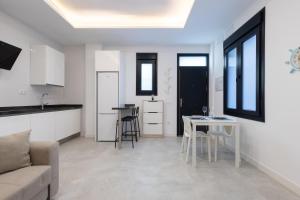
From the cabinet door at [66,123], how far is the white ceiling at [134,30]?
1.97 metres

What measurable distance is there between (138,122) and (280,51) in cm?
403

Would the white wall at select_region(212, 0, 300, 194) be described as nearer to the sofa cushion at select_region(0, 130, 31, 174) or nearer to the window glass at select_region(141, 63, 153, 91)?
the sofa cushion at select_region(0, 130, 31, 174)

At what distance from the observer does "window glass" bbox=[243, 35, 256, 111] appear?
3.42 meters

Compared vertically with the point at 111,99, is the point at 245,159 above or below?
below

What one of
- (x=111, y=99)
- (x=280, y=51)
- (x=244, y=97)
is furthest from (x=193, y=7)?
(x=111, y=99)

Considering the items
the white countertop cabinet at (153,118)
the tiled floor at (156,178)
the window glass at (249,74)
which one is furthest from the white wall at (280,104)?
the white countertop cabinet at (153,118)

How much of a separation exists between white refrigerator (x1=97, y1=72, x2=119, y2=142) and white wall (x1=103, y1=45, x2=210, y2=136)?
89cm

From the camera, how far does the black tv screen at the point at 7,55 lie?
3332 millimetres

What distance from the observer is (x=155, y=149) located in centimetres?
436

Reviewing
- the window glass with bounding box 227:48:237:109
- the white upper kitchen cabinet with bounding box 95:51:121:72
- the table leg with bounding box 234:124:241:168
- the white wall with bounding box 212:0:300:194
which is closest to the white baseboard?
the white wall with bounding box 212:0:300:194

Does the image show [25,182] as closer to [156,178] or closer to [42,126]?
[156,178]

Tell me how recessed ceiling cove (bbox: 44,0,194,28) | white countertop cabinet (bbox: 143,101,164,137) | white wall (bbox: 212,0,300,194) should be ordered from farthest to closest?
white countertop cabinet (bbox: 143,101,164,137) < recessed ceiling cove (bbox: 44,0,194,28) < white wall (bbox: 212,0,300,194)

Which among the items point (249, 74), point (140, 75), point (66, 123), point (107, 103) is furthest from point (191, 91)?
point (66, 123)

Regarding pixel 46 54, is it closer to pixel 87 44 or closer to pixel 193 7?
pixel 87 44
